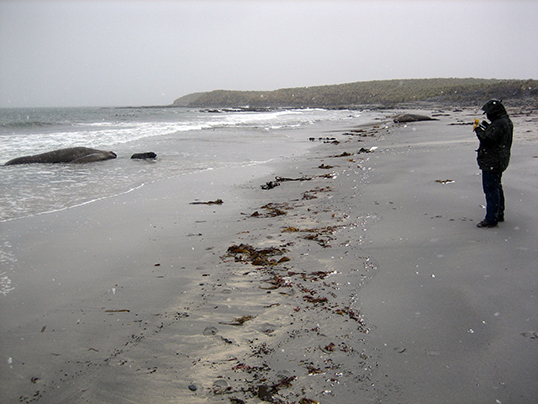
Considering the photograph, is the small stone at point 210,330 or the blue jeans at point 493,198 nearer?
the small stone at point 210,330

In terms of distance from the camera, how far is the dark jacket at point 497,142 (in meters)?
4.23

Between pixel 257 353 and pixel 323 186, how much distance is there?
5.10 m

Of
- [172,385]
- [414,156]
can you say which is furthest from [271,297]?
[414,156]

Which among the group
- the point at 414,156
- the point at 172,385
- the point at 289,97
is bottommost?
the point at 172,385

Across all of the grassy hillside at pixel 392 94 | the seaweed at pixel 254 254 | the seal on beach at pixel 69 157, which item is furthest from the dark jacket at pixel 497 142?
the grassy hillside at pixel 392 94

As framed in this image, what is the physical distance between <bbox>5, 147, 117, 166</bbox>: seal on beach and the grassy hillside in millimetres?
35615

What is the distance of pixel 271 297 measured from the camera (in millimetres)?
3018

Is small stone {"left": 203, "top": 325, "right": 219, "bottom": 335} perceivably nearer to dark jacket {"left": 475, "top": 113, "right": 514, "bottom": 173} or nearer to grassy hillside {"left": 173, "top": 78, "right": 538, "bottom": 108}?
dark jacket {"left": 475, "top": 113, "right": 514, "bottom": 173}

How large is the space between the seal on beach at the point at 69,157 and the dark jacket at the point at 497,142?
1151cm

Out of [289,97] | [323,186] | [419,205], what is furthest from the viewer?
[289,97]

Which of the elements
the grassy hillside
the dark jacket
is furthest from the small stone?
the grassy hillside

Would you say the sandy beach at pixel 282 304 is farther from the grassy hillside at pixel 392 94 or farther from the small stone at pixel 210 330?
the grassy hillside at pixel 392 94

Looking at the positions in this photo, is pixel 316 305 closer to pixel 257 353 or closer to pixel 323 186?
pixel 257 353

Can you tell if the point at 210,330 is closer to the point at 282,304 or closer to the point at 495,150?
the point at 282,304
